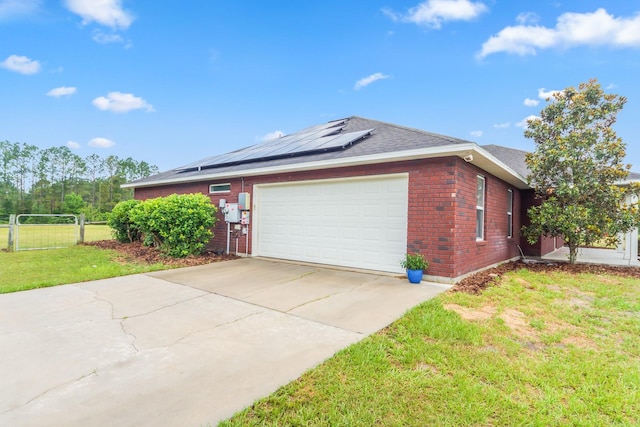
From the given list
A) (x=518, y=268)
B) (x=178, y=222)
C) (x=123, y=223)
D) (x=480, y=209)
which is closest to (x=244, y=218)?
(x=178, y=222)

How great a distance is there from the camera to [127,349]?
9.50 feet

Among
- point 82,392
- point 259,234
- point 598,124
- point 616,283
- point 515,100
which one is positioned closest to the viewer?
point 82,392

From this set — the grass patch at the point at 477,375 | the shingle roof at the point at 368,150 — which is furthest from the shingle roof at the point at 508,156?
the grass patch at the point at 477,375

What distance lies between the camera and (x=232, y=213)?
893 cm

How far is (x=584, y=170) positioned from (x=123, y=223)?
593 inches

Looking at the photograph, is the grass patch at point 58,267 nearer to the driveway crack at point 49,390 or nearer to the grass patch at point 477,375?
the driveway crack at point 49,390

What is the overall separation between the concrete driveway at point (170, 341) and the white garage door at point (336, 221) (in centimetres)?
107

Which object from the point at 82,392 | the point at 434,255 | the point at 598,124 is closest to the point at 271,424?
the point at 82,392

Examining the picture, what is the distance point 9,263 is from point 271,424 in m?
9.41

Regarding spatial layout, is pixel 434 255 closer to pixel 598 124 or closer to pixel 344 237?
pixel 344 237

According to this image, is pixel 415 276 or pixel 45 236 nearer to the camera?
pixel 415 276

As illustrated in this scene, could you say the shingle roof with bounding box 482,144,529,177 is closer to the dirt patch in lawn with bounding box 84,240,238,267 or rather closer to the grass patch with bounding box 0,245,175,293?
the dirt patch in lawn with bounding box 84,240,238,267

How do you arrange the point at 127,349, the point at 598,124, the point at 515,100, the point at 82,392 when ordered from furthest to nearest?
1. the point at 515,100
2. the point at 598,124
3. the point at 127,349
4. the point at 82,392

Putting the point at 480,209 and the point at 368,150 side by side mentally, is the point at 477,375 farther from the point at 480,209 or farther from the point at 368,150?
the point at 480,209
